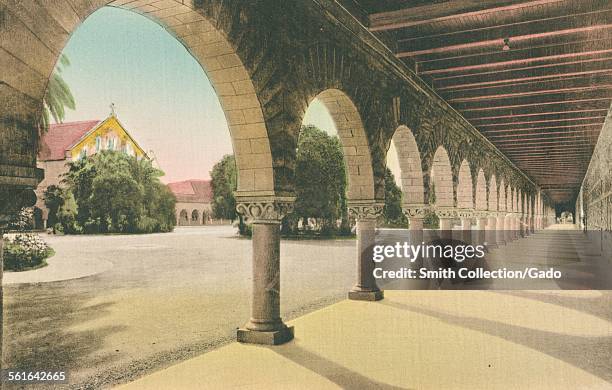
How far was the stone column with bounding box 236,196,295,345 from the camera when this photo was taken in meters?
5.61

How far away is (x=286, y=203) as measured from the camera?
5852 mm

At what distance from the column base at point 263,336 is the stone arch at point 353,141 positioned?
128 inches

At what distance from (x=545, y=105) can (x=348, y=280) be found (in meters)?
6.14

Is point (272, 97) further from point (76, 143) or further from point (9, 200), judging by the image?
point (76, 143)

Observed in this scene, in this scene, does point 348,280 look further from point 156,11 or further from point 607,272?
point 156,11

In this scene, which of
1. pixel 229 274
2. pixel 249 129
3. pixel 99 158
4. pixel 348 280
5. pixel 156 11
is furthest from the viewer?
pixel 99 158

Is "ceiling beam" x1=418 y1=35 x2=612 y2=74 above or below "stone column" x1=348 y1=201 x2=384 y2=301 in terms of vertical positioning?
above

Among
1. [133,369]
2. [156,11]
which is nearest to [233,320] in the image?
[133,369]

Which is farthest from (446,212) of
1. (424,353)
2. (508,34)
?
(424,353)

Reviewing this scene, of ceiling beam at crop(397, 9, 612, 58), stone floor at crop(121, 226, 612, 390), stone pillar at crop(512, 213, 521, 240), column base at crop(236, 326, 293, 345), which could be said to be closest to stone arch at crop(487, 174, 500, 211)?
stone pillar at crop(512, 213, 521, 240)

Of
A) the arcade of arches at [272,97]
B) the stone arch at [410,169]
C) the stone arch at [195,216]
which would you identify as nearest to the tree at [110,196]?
the stone arch at [195,216]

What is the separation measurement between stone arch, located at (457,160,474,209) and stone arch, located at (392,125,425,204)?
5.25 metres

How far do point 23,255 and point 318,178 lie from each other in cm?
1675

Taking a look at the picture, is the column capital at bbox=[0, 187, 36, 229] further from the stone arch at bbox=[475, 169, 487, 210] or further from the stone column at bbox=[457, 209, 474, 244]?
the stone arch at bbox=[475, 169, 487, 210]
